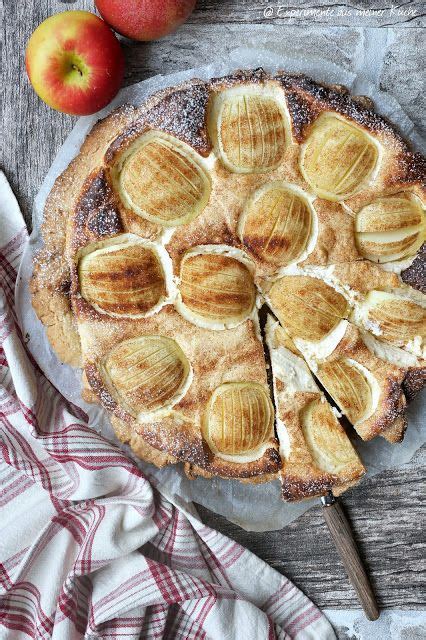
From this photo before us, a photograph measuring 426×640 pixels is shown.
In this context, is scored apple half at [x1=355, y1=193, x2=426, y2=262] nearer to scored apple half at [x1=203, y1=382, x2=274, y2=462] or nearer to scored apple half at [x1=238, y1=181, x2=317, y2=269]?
scored apple half at [x1=238, y1=181, x2=317, y2=269]

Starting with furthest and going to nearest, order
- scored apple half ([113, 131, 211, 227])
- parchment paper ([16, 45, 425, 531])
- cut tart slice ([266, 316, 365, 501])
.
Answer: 1. parchment paper ([16, 45, 425, 531])
2. cut tart slice ([266, 316, 365, 501])
3. scored apple half ([113, 131, 211, 227])

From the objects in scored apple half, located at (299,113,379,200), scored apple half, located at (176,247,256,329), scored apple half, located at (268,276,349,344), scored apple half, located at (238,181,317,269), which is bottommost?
scored apple half, located at (268,276,349,344)

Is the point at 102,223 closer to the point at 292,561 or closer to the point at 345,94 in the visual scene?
the point at 345,94

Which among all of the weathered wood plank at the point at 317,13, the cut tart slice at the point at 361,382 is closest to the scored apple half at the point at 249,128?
the weathered wood plank at the point at 317,13

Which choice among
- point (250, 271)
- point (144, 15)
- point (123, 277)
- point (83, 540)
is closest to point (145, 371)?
point (123, 277)

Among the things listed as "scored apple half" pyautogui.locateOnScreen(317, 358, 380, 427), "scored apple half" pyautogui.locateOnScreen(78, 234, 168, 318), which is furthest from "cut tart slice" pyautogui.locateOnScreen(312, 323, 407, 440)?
"scored apple half" pyautogui.locateOnScreen(78, 234, 168, 318)

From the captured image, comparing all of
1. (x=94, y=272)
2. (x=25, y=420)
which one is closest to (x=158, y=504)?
(x=25, y=420)

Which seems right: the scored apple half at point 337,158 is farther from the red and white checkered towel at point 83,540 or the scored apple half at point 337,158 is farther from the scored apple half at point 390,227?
the red and white checkered towel at point 83,540
